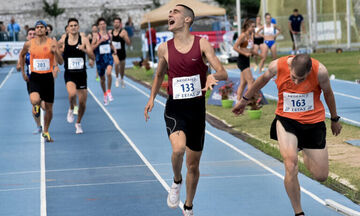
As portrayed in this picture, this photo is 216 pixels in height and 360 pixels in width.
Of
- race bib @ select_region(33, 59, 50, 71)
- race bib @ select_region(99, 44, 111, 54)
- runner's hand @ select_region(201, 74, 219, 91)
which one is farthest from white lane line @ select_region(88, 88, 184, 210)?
race bib @ select_region(33, 59, 50, 71)

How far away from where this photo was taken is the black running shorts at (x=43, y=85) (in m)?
12.8

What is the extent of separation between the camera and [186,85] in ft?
22.6

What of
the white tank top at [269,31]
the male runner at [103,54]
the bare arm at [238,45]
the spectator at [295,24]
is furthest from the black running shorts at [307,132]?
the spectator at [295,24]

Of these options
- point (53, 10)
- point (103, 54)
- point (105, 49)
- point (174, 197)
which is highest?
point (53, 10)

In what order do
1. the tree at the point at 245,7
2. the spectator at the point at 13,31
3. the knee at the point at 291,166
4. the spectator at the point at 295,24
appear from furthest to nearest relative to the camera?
the tree at the point at 245,7, the spectator at the point at 13,31, the spectator at the point at 295,24, the knee at the point at 291,166

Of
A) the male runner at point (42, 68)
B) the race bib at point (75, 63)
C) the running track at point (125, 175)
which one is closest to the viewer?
the running track at point (125, 175)

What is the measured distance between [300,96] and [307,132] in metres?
0.34

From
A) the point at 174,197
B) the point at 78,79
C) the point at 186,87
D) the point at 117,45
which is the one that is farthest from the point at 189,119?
the point at 117,45

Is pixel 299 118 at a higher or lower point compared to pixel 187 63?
lower

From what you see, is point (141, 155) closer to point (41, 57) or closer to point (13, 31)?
point (41, 57)

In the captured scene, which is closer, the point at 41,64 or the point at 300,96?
the point at 300,96

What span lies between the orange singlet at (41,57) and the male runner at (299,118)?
6.53 m

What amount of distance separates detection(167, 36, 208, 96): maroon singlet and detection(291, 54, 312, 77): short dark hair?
3.00 ft

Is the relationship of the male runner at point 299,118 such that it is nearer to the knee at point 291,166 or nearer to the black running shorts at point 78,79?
the knee at point 291,166
